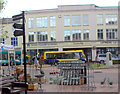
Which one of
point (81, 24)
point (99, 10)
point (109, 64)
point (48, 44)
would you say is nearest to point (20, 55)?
point (48, 44)

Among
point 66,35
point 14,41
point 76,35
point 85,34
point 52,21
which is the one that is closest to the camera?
point 85,34

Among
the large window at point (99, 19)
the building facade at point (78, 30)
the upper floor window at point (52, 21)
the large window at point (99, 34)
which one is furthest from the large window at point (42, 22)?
the large window at point (99, 34)

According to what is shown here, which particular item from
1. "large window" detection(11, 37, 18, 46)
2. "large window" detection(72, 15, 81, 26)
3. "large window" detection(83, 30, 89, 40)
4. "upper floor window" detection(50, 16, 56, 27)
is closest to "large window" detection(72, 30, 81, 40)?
"large window" detection(83, 30, 89, 40)

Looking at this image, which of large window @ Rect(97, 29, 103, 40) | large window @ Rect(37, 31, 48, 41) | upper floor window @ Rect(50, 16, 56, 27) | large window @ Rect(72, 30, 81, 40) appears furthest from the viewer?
large window @ Rect(37, 31, 48, 41)

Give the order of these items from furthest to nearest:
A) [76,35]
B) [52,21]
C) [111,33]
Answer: [52,21], [76,35], [111,33]

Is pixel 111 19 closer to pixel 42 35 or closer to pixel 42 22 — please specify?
pixel 42 22

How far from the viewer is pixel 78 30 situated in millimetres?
47438

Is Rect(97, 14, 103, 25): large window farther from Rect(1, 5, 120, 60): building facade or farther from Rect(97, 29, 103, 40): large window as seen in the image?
Rect(97, 29, 103, 40): large window

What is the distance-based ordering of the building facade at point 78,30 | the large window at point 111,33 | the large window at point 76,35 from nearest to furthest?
the building facade at point 78,30 < the large window at point 111,33 < the large window at point 76,35

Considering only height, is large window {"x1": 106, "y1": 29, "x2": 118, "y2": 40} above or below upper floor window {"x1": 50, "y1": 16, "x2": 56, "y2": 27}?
below

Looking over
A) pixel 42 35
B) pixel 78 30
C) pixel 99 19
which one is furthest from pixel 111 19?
pixel 42 35

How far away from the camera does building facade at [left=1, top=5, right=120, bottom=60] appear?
4666cm

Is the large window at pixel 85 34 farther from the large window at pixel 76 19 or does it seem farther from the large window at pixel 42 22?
the large window at pixel 42 22

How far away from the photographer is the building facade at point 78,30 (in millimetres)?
46656
